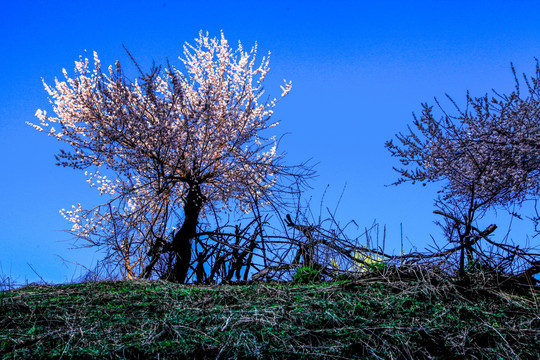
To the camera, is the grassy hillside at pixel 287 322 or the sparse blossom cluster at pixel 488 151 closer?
the grassy hillside at pixel 287 322

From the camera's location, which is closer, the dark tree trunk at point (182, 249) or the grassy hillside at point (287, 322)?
the grassy hillside at point (287, 322)

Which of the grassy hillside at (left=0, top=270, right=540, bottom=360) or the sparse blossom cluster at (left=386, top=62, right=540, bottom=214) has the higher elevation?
the sparse blossom cluster at (left=386, top=62, right=540, bottom=214)

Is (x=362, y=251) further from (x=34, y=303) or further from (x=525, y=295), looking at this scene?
(x=34, y=303)

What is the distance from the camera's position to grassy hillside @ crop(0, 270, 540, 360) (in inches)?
109

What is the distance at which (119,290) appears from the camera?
441cm

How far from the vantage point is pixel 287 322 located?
313 centimetres

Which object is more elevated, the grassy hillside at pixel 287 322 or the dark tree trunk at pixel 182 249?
the dark tree trunk at pixel 182 249

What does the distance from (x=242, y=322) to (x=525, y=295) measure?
2.72m

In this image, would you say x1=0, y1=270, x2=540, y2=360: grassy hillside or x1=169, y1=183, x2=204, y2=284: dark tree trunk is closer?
x1=0, y1=270, x2=540, y2=360: grassy hillside

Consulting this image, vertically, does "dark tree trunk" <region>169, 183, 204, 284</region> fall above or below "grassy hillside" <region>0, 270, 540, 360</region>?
above

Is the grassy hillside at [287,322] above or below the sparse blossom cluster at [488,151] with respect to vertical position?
below

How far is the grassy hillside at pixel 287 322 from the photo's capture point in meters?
2.77

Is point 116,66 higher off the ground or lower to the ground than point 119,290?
higher

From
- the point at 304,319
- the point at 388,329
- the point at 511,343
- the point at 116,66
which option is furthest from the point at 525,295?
the point at 116,66
